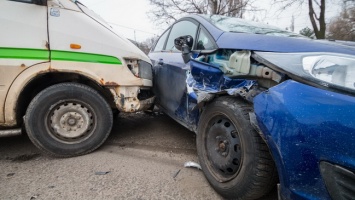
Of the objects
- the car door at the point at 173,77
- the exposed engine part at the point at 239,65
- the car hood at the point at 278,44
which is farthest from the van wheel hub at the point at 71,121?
the car hood at the point at 278,44

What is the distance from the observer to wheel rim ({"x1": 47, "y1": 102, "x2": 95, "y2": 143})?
9.39 ft

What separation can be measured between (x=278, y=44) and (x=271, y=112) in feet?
2.04

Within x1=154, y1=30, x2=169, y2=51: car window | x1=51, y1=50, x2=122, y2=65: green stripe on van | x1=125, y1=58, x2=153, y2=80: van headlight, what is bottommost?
x1=125, y1=58, x2=153, y2=80: van headlight

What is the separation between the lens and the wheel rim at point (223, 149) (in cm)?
196

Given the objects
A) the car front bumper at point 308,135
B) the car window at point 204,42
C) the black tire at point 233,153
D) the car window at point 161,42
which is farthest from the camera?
the car window at point 161,42

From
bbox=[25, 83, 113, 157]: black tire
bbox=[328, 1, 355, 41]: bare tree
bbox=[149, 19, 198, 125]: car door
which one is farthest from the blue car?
bbox=[328, 1, 355, 41]: bare tree

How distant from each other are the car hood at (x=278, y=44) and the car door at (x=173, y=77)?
0.70 meters

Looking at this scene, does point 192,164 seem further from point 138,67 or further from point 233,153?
point 138,67

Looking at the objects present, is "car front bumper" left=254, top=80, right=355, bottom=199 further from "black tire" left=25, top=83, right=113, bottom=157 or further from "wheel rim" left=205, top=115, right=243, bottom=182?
"black tire" left=25, top=83, right=113, bottom=157

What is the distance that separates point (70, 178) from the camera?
2.41 m

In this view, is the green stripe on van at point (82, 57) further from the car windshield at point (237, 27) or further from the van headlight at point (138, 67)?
the car windshield at point (237, 27)

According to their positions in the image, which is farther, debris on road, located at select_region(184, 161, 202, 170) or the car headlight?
debris on road, located at select_region(184, 161, 202, 170)

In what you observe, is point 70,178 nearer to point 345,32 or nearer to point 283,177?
point 283,177

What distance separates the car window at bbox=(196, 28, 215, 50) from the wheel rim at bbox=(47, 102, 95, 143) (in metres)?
1.42
